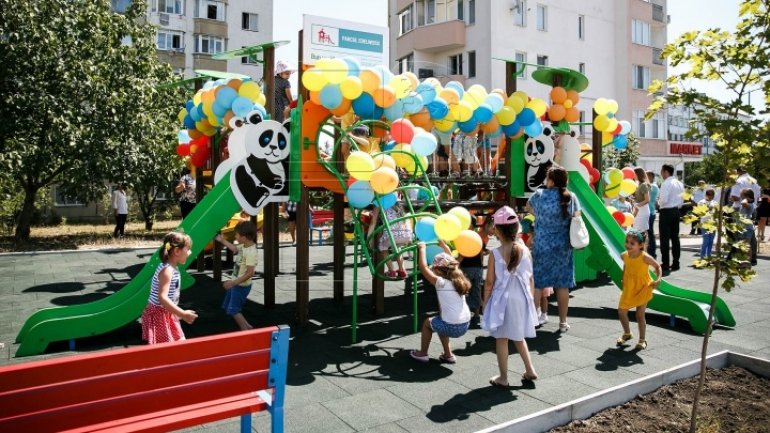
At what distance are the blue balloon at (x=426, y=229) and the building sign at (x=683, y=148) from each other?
117 feet

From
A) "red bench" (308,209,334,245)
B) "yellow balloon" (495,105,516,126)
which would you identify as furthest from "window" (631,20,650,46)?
"yellow balloon" (495,105,516,126)

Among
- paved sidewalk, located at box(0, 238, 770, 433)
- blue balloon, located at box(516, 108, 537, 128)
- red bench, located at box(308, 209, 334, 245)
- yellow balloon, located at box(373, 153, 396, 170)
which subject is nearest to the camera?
paved sidewalk, located at box(0, 238, 770, 433)

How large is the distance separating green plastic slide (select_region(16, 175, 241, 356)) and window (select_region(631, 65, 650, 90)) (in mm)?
33472

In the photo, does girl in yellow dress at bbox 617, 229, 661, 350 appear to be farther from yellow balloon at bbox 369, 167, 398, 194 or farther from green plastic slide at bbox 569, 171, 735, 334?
yellow balloon at bbox 369, 167, 398, 194

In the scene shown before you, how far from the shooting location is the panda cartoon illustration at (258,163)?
6.94 m

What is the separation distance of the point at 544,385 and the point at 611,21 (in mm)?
33756

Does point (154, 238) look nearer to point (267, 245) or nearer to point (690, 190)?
point (267, 245)

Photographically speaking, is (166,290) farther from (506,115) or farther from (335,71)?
(506,115)

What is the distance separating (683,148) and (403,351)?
36.8 m

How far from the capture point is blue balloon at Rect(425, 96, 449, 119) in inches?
300

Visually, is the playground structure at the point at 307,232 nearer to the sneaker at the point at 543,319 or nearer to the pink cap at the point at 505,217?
the pink cap at the point at 505,217

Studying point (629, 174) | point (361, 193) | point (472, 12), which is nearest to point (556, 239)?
point (361, 193)

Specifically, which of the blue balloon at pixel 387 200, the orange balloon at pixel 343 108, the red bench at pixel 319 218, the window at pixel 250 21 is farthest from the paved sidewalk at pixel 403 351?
the window at pixel 250 21

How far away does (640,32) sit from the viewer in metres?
35.4
